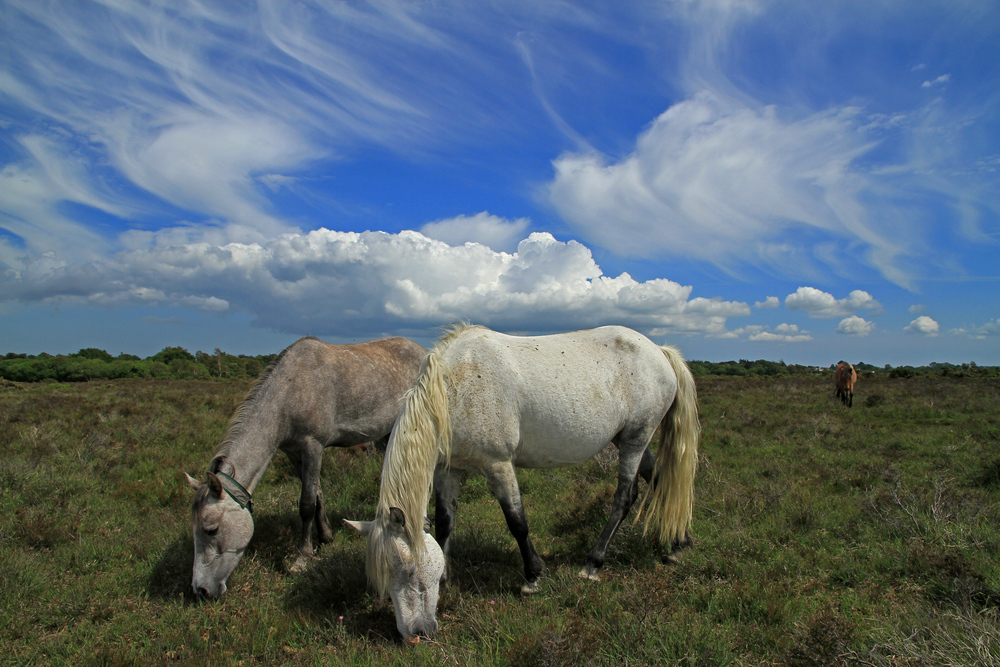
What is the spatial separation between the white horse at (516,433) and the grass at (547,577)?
15.4 inches

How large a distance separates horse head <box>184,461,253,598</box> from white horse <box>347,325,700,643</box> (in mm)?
1461

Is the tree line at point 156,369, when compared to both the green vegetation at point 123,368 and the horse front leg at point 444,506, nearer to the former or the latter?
the green vegetation at point 123,368

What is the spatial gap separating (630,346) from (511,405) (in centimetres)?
148

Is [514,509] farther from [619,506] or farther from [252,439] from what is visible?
[252,439]

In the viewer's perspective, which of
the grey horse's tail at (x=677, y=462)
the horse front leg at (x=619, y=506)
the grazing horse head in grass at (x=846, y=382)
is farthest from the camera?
the grazing horse head in grass at (x=846, y=382)

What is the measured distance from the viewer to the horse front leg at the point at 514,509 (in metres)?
4.02

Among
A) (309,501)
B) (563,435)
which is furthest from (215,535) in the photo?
(563,435)

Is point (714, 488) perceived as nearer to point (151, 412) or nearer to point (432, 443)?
point (432, 443)

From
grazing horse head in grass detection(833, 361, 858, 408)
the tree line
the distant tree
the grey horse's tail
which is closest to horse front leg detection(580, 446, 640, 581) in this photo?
the grey horse's tail

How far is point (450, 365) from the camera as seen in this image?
13.3 ft

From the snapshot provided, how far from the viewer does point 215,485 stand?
164 inches

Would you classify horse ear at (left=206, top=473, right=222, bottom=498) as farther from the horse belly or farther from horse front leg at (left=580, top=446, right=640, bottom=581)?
horse front leg at (left=580, top=446, right=640, bottom=581)

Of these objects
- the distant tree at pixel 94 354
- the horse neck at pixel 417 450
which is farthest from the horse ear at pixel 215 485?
the distant tree at pixel 94 354

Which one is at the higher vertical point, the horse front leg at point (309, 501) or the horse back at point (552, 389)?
the horse back at point (552, 389)
